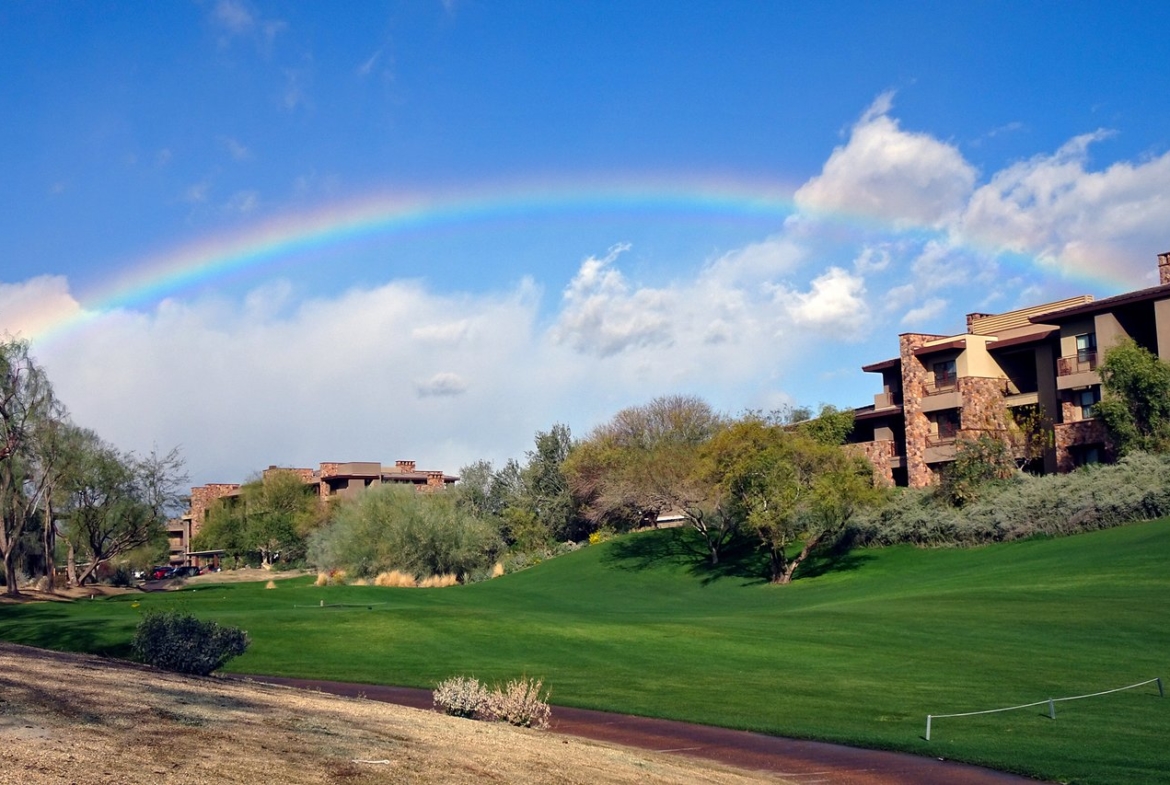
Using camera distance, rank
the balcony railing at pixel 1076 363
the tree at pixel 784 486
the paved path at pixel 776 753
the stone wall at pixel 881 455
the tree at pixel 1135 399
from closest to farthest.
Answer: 1. the paved path at pixel 776 753
2. the tree at pixel 1135 399
3. the tree at pixel 784 486
4. the balcony railing at pixel 1076 363
5. the stone wall at pixel 881 455

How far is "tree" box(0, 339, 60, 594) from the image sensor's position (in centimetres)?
5138

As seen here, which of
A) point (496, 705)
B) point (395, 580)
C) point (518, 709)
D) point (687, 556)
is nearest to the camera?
point (518, 709)

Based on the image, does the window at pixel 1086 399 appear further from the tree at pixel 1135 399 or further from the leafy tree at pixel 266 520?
the leafy tree at pixel 266 520

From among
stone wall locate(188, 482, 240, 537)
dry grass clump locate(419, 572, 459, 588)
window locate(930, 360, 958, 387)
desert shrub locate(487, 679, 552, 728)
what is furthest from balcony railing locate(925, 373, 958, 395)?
stone wall locate(188, 482, 240, 537)

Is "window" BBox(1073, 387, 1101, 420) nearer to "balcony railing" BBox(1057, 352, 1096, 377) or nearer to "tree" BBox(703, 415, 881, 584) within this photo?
"balcony railing" BBox(1057, 352, 1096, 377)

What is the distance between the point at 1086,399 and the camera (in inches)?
2441

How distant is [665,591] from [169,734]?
51974 millimetres

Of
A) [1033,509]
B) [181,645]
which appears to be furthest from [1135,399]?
[181,645]

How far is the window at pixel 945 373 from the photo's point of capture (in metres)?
70.2

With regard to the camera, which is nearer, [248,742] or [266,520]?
[248,742]

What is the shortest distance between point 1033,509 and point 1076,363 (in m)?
12.5

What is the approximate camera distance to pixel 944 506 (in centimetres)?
6012

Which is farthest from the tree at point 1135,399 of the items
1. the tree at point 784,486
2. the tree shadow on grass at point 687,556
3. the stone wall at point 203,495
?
the stone wall at point 203,495

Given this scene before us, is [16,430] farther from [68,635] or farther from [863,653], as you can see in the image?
[863,653]
